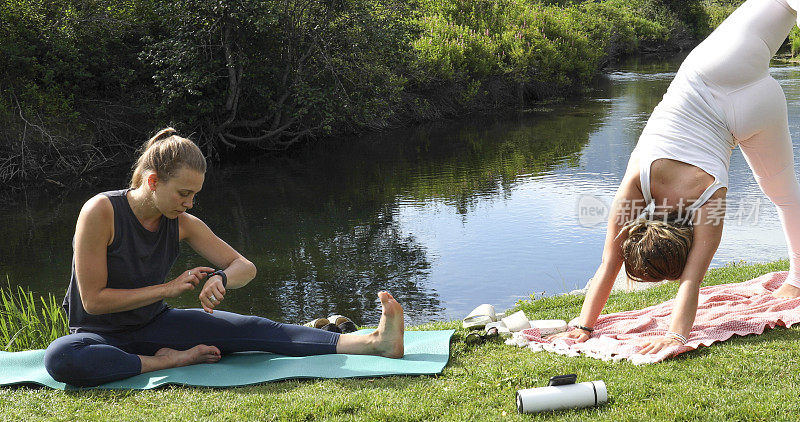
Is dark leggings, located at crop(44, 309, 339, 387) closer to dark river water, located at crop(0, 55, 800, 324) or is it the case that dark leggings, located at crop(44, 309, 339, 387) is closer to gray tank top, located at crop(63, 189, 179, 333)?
gray tank top, located at crop(63, 189, 179, 333)

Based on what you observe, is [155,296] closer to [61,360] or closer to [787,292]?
[61,360]

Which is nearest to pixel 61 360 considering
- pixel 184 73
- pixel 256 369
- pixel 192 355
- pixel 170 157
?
pixel 192 355

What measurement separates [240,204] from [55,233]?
2.96 m

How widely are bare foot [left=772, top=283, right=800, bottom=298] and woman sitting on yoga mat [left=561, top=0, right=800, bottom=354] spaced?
0.45 metres

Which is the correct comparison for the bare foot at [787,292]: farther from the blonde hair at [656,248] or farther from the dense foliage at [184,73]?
the dense foliage at [184,73]

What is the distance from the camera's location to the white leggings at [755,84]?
4613 millimetres

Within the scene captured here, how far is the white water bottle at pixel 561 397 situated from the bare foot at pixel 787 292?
2.23 meters

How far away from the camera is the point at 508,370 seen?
4121 millimetres

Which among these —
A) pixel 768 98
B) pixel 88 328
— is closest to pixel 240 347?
pixel 88 328

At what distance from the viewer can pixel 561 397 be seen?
3607mm

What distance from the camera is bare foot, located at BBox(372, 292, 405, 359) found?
4422mm

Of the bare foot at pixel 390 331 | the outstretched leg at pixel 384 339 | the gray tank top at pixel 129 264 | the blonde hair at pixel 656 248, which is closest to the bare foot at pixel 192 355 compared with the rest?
the gray tank top at pixel 129 264

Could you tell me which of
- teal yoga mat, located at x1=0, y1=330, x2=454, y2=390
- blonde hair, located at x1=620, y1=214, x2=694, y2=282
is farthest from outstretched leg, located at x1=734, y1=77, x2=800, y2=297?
teal yoga mat, located at x1=0, y1=330, x2=454, y2=390

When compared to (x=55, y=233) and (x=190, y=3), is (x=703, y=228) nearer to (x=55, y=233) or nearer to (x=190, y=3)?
(x=55, y=233)
